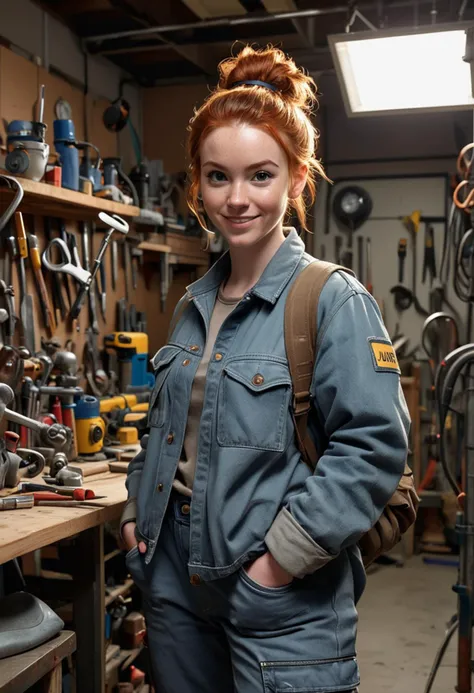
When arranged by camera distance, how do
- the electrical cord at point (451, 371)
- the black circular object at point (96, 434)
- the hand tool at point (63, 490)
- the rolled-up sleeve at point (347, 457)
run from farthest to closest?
the black circular object at point (96, 434), the electrical cord at point (451, 371), the hand tool at point (63, 490), the rolled-up sleeve at point (347, 457)

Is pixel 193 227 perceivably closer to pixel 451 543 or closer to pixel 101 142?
pixel 101 142

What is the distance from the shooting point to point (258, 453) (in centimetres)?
124

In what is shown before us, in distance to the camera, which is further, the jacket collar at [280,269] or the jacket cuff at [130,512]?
the jacket cuff at [130,512]

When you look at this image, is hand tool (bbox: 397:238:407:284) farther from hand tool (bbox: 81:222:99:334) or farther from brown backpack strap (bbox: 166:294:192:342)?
brown backpack strap (bbox: 166:294:192:342)

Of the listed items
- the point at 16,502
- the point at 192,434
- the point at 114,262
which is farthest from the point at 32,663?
the point at 114,262

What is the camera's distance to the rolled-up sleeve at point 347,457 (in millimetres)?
1180

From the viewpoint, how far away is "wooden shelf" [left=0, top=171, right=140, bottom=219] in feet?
7.52

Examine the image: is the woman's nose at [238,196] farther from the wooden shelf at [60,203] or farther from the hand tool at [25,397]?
the hand tool at [25,397]

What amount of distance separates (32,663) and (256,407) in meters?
0.81

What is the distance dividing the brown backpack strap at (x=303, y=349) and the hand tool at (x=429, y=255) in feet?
12.0

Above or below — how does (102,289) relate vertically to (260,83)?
below

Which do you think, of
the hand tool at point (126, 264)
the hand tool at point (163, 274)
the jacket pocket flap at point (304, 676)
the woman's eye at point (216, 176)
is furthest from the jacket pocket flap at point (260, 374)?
the hand tool at point (163, 274)

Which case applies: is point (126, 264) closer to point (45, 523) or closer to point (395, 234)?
point (45, 523)

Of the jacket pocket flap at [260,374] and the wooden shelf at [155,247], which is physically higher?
the wooden shelf at [155,247]
